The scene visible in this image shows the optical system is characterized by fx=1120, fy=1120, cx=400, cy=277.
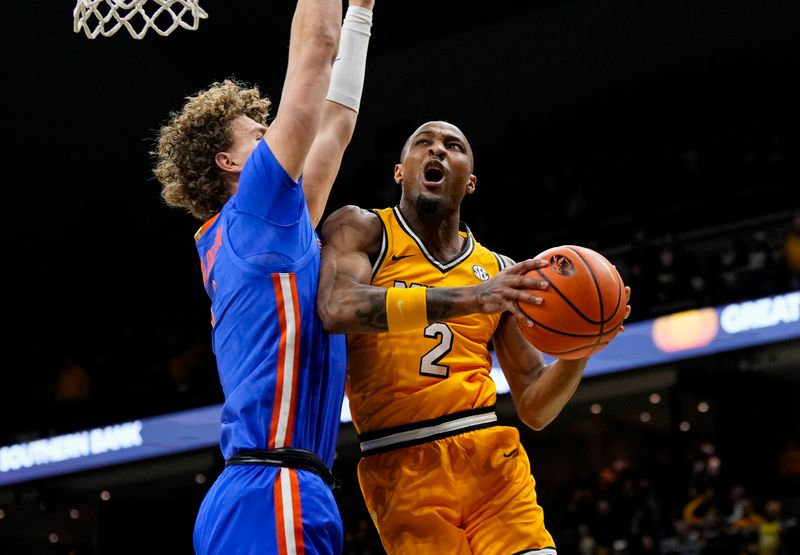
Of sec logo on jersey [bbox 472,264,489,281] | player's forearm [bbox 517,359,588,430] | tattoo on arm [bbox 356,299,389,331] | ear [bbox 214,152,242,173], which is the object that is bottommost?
player's forearm [bbox 517,359,588,430]

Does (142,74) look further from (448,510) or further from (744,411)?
(448,510)

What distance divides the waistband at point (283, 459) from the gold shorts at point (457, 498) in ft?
2.37

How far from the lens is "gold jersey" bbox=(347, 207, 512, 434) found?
394 centimetres

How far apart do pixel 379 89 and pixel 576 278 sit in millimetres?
16924

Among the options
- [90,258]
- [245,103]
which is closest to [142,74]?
[90,258]

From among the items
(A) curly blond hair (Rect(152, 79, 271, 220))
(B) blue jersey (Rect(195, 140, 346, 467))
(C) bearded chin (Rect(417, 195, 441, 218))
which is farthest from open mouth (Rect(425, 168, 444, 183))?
(B) blue jersey (Rect(195, 140, 346, 467))

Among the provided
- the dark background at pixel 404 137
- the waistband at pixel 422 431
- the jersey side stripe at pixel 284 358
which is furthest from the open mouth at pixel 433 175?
the dark background at pixel 404 137

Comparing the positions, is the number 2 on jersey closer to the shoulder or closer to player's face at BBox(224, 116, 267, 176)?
the shoulder

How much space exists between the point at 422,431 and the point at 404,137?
51.6ft

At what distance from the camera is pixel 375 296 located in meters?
3.49

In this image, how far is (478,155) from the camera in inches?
754

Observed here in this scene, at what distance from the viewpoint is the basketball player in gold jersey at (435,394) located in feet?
12.5

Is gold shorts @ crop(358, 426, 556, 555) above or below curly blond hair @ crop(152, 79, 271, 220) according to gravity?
below

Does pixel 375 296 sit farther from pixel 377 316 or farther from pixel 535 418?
pixel 535 418
